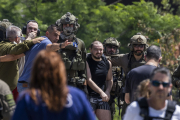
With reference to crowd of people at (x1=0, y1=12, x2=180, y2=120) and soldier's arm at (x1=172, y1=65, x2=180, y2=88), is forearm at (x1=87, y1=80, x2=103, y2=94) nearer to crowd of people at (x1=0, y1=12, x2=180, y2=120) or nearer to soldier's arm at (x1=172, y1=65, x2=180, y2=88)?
crowd of people at (x1=0, y1=12, x2=180, y2=120)

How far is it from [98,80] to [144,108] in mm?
3388

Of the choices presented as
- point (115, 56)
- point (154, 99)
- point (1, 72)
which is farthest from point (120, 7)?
point (154, 99)

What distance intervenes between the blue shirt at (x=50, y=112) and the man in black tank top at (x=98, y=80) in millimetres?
3602

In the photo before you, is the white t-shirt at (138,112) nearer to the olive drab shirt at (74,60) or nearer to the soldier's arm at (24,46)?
the soldier's arm at (24,46)

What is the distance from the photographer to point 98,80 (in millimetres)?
6348

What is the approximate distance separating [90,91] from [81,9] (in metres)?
6.92

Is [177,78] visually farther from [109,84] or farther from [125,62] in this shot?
[109,84]

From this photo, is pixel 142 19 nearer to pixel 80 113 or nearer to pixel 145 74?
pixel 145 74

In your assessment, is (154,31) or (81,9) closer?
(81,9)

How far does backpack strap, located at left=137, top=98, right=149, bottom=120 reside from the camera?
2928mm

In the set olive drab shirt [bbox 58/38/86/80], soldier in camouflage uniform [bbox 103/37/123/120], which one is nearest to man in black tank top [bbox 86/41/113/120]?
olive drab shirt [bbox 58/38/86/80]

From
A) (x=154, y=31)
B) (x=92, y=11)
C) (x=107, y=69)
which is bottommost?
(x=107, y=69)

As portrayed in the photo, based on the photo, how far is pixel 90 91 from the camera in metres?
6.30

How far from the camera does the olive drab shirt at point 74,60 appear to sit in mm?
5750
